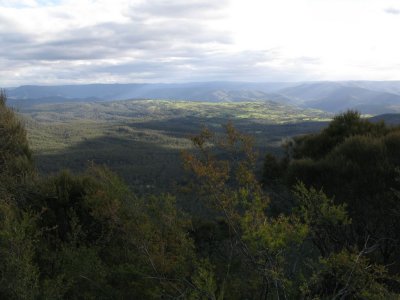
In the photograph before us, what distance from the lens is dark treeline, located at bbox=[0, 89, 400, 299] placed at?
818 centimetres

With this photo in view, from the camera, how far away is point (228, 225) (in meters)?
12.4

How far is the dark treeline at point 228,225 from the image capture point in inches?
322

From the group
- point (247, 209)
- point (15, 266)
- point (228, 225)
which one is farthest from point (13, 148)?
point (247, 209)

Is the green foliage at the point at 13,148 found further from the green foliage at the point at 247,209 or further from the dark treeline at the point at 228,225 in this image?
the green foliage at the point at 247,209

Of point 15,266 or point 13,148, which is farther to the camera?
point 13,148

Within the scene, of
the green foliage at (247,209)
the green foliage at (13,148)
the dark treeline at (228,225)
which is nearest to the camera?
the green foliage at (247,209)

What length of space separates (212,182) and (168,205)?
A: 10.4 ft

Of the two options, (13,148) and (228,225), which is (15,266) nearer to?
(228,225)

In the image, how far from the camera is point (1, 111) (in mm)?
18469

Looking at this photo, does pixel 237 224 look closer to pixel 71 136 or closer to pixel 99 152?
pixel 99 152

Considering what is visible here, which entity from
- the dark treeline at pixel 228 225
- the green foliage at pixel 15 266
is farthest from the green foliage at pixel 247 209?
the green foliage at pixel 15 266

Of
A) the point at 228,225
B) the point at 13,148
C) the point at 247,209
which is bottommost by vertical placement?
the point at 228,225

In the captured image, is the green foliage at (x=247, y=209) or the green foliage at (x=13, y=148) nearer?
the green foliage at (x=247, y=209)

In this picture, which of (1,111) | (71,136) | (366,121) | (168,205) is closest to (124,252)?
(168,205)
